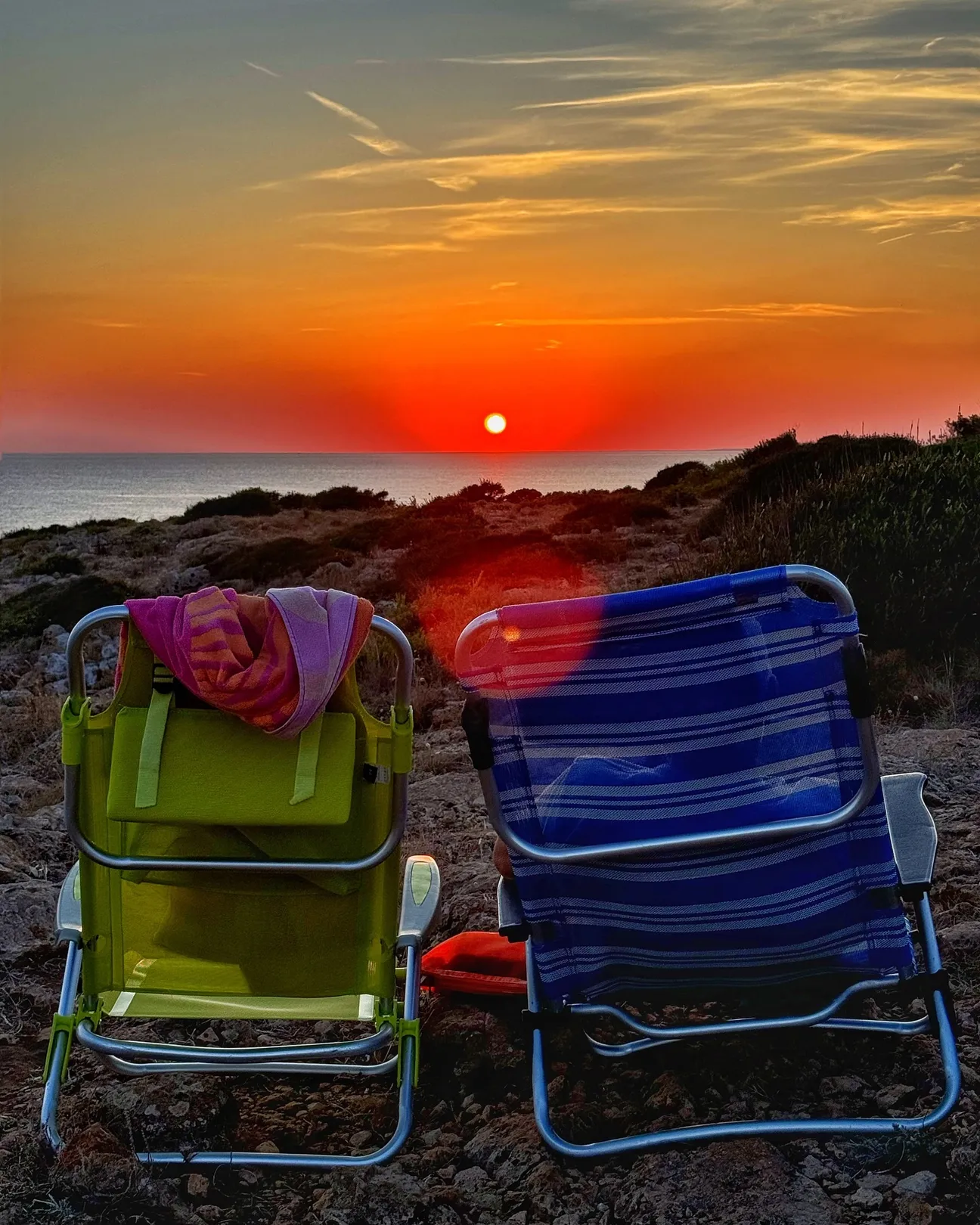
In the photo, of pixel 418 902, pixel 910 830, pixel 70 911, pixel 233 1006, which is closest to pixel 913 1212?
pixel 910 830

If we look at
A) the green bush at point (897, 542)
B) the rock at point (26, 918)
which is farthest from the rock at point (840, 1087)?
the green bush at point (897, 542)

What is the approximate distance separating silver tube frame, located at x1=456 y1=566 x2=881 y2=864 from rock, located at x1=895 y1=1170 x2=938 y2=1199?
78 cm

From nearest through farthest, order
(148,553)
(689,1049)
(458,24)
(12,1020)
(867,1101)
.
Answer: (867,1101), (689,1049), (12,1020), (458,24), (148,553)

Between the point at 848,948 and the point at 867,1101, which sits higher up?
the point at 848,948

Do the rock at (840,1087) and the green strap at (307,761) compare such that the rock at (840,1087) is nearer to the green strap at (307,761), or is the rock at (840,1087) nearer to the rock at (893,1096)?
the rock at (893,1096)

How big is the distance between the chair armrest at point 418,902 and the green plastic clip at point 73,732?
33.7 inches

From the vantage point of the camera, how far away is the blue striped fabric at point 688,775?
8.24 feet

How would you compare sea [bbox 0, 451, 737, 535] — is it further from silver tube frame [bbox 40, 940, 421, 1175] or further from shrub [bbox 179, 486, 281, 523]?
silver tube frame [bbox 40, 940, 421, 1175]

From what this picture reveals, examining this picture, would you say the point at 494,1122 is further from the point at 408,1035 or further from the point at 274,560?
the point at 274,560

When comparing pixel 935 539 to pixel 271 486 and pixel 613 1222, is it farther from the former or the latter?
pixel 271 486

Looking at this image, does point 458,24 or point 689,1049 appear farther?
point 458,24

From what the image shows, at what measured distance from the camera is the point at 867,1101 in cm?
291

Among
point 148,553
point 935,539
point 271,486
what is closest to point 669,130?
point 935,539

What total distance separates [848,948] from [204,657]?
158cm
